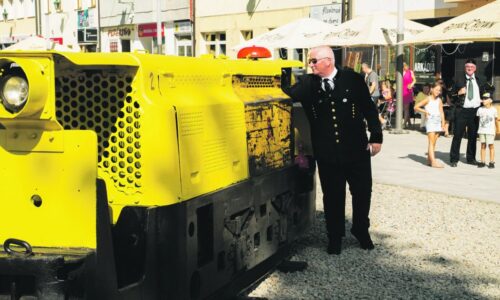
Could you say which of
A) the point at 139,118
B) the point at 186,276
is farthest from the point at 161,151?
the point at 186,276

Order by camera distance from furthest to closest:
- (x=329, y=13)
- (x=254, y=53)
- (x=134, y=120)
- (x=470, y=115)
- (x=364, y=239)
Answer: (x=329, y=13), (x=470, y=115), (x=364, y=239), (x=254, y=53), (x=134, y=120)

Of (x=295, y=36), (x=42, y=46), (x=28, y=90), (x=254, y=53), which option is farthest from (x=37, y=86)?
(x=295, y=36)

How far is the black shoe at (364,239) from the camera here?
21.3 feet

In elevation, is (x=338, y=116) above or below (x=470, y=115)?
above

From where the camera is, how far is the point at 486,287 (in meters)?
5.53

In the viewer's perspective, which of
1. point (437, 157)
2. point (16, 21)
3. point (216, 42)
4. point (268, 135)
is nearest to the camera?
point (268, 135)

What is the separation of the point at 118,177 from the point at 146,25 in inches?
1445

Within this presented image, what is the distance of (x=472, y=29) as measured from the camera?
1471cm

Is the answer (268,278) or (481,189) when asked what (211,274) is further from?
(481,189)

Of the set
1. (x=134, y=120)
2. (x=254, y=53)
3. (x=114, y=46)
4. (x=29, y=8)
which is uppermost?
(x=29, y=8)

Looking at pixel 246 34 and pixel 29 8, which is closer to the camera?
pixel 246 34

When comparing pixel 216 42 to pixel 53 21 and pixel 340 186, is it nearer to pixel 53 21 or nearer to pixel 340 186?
pixel 53 21

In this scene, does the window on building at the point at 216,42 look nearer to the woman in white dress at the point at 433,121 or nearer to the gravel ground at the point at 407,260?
the woman in white dress at the point at 433,121

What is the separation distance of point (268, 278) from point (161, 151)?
213cm
